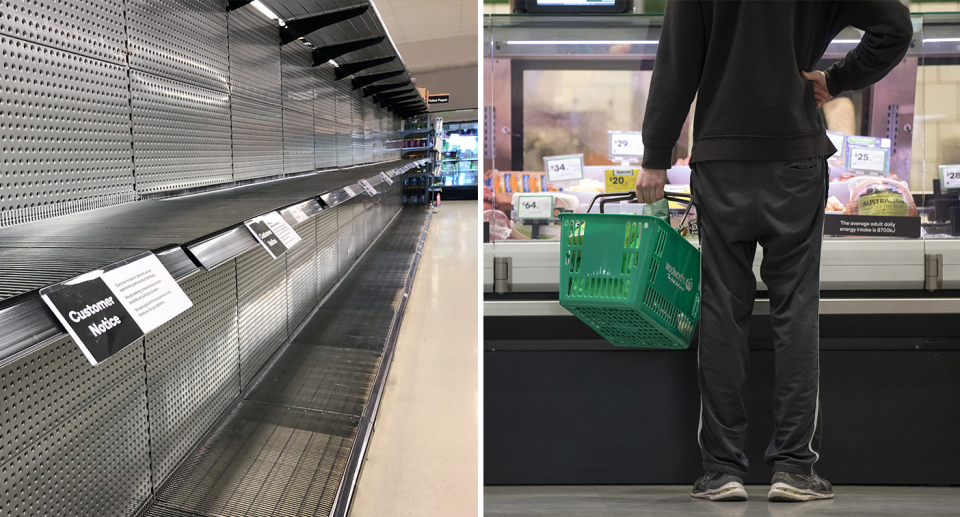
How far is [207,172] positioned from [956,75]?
294 cm

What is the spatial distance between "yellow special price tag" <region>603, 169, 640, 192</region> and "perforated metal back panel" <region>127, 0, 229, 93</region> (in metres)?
1.66

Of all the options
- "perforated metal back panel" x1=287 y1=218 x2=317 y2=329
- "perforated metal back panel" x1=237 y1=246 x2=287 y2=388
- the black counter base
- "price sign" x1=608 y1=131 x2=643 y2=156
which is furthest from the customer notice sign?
"perforated metal back panel" x1=287 y1=218 x2=317 y2=329

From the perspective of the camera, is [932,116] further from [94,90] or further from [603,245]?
[94,90]

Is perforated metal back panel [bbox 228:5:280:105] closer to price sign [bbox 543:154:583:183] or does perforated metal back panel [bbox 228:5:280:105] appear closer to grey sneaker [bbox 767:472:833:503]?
price sign [bbox 543:154:583:183]

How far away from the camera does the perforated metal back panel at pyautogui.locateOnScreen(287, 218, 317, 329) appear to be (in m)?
3.72

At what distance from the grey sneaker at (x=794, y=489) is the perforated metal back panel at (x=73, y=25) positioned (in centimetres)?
221

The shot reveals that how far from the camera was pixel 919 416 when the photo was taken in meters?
1.89

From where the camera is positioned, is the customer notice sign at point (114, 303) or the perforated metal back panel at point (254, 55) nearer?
the customer notice sign at point (114, 303)

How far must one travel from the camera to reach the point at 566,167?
1.95m

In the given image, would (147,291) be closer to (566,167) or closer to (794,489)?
(566,167)

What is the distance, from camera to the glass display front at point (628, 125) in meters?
1.88

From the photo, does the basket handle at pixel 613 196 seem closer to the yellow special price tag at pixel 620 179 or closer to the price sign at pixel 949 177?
the yellow special price tag at pixel 620 179

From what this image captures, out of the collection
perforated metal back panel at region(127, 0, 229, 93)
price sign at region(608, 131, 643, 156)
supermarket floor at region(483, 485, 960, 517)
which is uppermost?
perforated metal back panel at region(127, 0, 229, 93)

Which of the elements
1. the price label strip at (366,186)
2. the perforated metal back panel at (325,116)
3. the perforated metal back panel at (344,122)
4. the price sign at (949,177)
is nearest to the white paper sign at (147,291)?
the price sign at (949,177)
